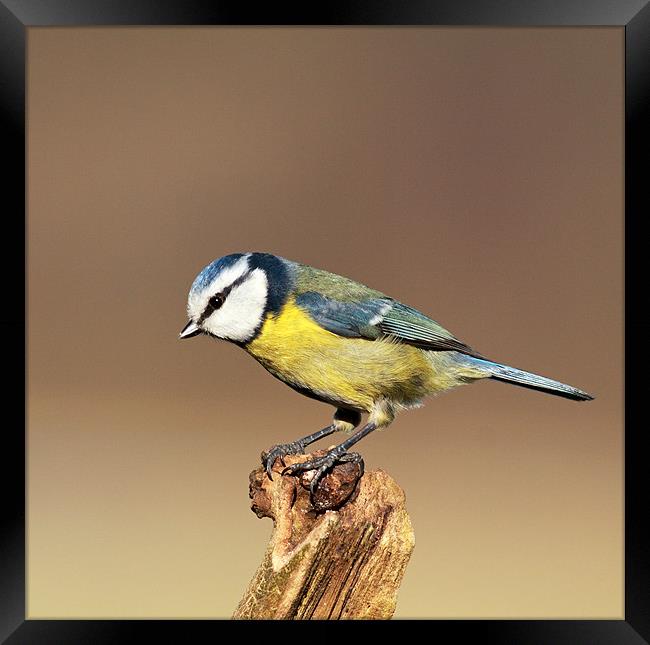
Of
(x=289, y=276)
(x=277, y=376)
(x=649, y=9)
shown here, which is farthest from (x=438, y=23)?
(x=277, y=376)

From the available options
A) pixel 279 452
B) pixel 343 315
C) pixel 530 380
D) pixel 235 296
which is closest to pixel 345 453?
pixel 279 452

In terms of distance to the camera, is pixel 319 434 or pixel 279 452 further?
pixel 319 434

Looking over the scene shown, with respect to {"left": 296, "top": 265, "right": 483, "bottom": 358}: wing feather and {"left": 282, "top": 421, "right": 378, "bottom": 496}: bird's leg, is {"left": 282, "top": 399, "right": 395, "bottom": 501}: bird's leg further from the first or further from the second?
{"left": 296, "top": 265, "right": 483, "bottom": 358}: wing feather

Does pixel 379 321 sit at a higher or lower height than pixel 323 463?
higher

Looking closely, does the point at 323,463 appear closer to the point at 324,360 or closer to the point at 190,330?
the point at 324,360

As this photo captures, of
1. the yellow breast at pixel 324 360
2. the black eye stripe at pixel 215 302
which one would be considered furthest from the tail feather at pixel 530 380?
the black eye stripe at pixel 215 302

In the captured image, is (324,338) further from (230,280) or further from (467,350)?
(467,350)
